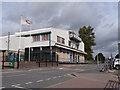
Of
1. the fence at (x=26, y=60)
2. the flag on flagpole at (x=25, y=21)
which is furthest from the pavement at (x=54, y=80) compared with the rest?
the flag on flagpole at (x=25, y=21)

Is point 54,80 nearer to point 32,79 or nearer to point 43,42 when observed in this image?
Result: point 32,79

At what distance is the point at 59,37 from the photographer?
3950 centimetres

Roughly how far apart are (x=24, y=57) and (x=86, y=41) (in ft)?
137

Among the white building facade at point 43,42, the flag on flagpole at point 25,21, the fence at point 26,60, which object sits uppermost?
the flag on flagpole at point 25,21

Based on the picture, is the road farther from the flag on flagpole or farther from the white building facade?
the white building facade

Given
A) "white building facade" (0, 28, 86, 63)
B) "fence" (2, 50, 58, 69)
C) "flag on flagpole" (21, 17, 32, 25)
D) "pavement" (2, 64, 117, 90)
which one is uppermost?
"flag on flagpole" (21, 17, 32, 25)

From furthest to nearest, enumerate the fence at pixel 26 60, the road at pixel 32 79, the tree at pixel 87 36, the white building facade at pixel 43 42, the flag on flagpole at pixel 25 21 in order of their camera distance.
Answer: the tree at pixel 87 36, the white building facade at pixel 43 42, the flag on flagpole at pixel 25 21, the fence at pixel 26 60, the road at pixel 32 79

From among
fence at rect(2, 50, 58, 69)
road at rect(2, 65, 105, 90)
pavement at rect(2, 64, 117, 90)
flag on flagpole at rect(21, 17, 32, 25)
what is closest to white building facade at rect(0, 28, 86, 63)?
fence at rect(2, 50, 58, 69)

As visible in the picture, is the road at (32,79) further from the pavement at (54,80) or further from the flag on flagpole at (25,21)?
the flag on flagpole at (25,21)

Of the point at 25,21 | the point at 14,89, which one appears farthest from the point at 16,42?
the point at 14,89

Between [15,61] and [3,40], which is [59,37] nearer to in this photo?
[3,40]

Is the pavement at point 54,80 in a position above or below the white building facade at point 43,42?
below

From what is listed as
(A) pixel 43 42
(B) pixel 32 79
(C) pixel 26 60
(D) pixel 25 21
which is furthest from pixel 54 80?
(A) pixel 43 42

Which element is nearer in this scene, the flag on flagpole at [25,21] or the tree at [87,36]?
the flag on flagpole at [25,21]
